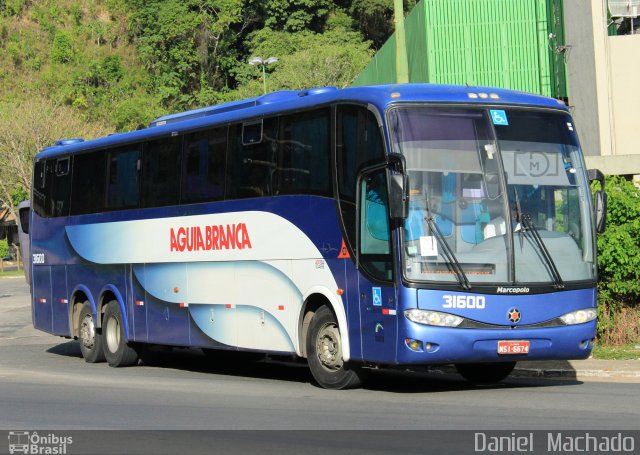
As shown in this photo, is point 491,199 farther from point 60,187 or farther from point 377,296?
point 60,187

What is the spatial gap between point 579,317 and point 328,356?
2962 millimetres

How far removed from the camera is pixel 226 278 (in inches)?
670

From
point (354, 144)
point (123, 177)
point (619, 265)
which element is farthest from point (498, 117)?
Result: point (123, 177)

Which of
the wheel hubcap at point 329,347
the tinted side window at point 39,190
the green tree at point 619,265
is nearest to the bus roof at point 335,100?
the wheel hubcap at point 329,347

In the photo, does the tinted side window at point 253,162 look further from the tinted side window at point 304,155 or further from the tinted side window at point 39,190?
the tinted side window at point 39,190

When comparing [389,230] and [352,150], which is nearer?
[389,230]

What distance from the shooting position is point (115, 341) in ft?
66.4

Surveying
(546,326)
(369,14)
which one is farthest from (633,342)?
(369,14)

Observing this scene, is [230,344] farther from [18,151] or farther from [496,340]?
[18,151]

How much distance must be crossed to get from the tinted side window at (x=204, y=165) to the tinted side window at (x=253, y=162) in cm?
27

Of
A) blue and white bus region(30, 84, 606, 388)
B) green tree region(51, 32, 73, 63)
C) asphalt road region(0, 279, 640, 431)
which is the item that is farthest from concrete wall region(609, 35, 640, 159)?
green tree region(51, 32, 73, 63)

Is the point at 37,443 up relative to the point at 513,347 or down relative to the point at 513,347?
down

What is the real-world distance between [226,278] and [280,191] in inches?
78.5

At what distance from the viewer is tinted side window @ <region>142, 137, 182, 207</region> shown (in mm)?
18234
